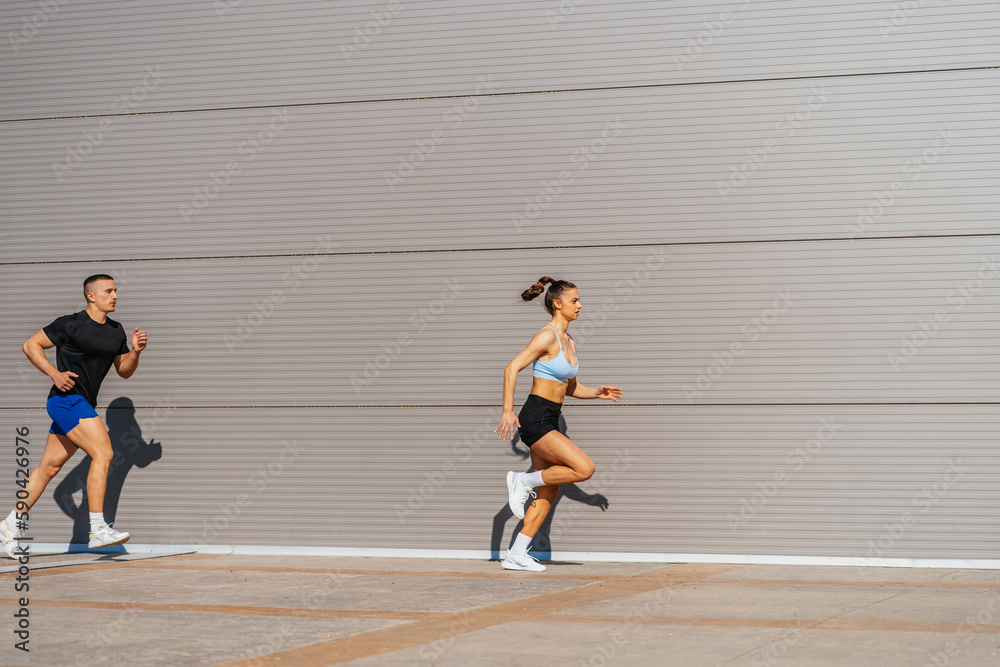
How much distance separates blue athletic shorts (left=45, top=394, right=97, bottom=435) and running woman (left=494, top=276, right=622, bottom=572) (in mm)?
3139

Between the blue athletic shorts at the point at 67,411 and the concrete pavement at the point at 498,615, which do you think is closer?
the concrete pavement at the point at 498,615

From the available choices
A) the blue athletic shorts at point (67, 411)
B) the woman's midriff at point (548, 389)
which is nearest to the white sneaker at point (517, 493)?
the woman's midriff at point (548, 389)

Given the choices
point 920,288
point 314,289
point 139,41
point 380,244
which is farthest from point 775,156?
point 139,41

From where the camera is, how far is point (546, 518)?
775cm

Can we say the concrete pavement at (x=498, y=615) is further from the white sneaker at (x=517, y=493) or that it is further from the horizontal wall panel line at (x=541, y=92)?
the horizontal wall panel line at (x=541, y=92)

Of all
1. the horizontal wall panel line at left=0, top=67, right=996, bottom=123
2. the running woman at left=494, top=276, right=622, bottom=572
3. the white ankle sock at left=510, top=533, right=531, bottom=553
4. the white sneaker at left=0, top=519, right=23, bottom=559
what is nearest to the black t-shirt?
the white sneaker at left=0, top=519, right=23, bottom=559

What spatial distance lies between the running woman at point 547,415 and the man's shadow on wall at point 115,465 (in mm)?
3206

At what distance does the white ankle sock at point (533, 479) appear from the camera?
7.00m

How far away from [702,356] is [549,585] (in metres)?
2.22

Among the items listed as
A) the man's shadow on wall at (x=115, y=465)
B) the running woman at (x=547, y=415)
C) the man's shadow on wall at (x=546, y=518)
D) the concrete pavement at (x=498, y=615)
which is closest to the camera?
the concrete pavement at (x=498, y=615)

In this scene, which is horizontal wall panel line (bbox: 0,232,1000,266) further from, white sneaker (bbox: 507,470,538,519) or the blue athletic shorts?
white sneaker (bbox: 507,470,538,519)

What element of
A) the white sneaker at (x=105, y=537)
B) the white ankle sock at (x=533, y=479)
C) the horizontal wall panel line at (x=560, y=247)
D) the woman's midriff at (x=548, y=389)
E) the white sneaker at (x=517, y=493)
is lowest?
the white sneaker at (x=105, y=537)

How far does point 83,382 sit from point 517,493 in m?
3.33

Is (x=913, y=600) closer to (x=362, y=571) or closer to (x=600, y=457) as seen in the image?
(x=600, y=457)
